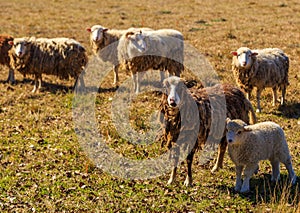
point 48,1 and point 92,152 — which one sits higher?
point 48,1

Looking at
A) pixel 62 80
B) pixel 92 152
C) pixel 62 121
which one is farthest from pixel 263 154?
pixel 62 80

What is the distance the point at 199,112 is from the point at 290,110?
429 cm

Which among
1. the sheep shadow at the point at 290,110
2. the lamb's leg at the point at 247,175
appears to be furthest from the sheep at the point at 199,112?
the sheep shadow at the point at 290,110

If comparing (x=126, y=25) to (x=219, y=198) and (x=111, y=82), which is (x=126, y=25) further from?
(x=219, y=198)

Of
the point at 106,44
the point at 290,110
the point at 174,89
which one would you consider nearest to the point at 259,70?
the point at 290,110

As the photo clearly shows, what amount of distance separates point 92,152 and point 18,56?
5338mm

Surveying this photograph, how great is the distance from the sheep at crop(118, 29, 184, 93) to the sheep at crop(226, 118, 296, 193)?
5.61 meters

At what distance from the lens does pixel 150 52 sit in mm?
11648

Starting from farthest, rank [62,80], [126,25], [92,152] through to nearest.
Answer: [126,25], [62,80], [92,152]

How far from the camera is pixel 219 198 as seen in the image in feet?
21.4

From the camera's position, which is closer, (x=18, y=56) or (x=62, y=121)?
(x=62, y=121)

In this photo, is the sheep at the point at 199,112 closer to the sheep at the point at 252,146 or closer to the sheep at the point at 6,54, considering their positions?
the sheep at the point at 252,146

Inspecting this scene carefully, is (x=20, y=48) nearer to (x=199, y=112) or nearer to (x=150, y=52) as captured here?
(x=150, y=52)

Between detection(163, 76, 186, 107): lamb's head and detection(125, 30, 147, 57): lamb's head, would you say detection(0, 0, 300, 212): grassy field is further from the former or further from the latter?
detection(163, 76, 186, 107): lamb's head
